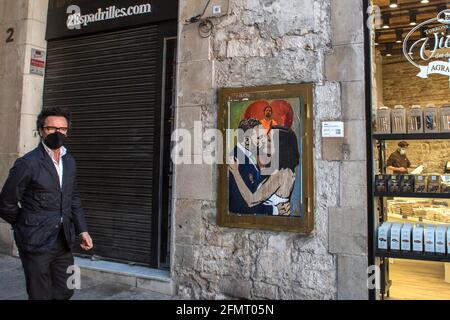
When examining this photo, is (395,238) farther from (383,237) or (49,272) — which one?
(49,272)

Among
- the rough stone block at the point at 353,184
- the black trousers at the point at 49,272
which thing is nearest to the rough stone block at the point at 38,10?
the black trousers at the point at 49,272

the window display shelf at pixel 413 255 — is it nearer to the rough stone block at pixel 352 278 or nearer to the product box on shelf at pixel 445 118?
the rough stone block at pixel 352 278

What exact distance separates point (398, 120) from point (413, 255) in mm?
1322

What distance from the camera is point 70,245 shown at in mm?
3129

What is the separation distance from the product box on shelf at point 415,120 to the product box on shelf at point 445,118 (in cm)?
18

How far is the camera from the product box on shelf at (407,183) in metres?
3.87

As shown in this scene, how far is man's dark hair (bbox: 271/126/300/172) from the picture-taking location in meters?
4.13

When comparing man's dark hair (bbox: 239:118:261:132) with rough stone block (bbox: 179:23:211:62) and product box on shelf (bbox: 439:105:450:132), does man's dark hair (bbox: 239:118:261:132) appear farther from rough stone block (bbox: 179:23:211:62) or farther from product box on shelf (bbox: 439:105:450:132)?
product box on shelf (bbox: 439:105:450:132)

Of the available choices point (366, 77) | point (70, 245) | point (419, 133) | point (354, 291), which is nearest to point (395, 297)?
point (354, 291)

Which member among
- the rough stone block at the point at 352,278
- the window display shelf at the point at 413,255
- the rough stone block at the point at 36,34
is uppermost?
Result: the rough stone block at the point at 36,34

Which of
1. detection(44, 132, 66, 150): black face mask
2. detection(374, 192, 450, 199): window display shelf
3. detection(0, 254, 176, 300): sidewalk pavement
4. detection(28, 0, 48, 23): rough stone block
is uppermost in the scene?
detection(28, 0, 48, 23): rough stone block

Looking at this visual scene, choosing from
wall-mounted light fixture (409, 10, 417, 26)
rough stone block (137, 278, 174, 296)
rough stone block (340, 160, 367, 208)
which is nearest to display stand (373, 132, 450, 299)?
rough stone block (340, 160, 367, 208)

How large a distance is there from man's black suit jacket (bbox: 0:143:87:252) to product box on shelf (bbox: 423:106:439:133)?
11.0 feet

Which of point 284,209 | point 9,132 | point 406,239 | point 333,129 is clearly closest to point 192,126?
point 284,209
